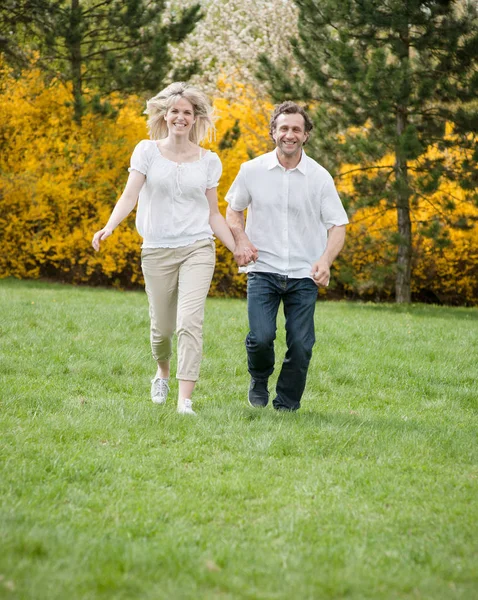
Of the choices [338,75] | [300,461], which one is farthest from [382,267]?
[300,461]

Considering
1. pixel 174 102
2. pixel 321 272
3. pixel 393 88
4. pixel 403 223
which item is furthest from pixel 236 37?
pixel 321 272

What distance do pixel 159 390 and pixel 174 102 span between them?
193 centimetres

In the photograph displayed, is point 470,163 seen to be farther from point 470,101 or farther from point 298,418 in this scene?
point 298,418

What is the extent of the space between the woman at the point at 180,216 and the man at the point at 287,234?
0.72 feet

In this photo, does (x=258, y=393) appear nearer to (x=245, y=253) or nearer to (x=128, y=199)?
(x=245, y=253)

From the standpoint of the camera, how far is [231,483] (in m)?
3.79

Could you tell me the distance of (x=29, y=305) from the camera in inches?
381

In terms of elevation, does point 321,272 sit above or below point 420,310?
above

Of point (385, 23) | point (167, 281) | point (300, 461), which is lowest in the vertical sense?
point (300, 461)

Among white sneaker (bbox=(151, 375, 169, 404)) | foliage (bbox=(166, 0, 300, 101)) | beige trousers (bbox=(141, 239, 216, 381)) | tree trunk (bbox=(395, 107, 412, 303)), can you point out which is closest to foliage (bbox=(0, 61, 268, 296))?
tree trunk (bbox=(395, 107, 412, 303))

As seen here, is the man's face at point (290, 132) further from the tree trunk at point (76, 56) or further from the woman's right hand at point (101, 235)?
the tree trunk at point (76, 56)

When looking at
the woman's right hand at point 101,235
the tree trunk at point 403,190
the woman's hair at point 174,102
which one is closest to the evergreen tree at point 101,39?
the tree trunk at point 403,190

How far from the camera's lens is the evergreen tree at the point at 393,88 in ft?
40.6

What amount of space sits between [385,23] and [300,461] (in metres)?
9.90
